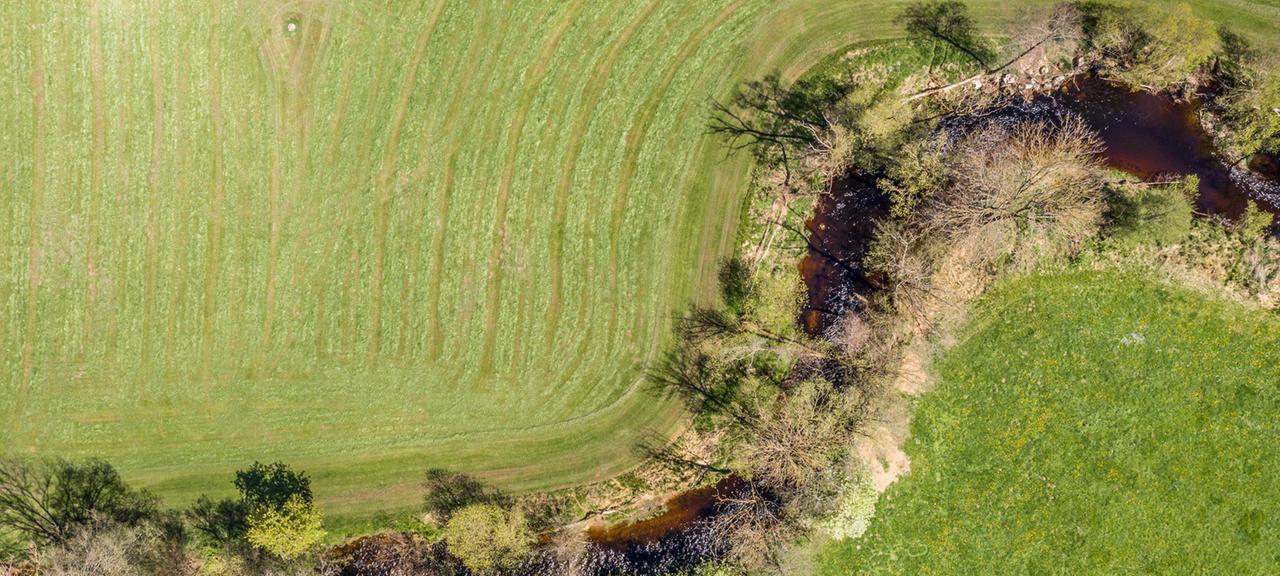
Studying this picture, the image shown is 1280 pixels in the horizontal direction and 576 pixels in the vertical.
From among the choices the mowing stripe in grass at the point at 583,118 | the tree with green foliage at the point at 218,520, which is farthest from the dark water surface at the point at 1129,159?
the tree with green foliage at the point at 218,520

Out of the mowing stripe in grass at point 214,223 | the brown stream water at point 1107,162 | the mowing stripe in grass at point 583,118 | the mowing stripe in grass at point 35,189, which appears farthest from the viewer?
the brown stream water at point 1107,162

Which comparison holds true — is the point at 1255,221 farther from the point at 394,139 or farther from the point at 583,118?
the point at 394,139

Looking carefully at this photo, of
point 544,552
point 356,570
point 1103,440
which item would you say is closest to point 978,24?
point 1103,440

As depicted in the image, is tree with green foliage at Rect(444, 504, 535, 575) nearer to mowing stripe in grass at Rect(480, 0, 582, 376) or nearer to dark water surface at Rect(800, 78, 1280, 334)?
mowing stripe in grass at Rect(480, 0, 582, 376)

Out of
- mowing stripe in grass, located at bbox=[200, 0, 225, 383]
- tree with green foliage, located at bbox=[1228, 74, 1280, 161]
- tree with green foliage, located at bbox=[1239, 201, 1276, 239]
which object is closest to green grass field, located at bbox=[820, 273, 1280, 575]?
tree with green foliage, located at bbox=[1239, 201, 1276, 239]

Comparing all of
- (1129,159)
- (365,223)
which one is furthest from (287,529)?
(1129,159)

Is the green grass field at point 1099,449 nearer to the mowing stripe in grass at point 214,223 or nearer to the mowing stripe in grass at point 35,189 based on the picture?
the mowing stripe in grass at point 214,223

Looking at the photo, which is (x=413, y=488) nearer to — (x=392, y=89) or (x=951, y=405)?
(x=392, y=89)
